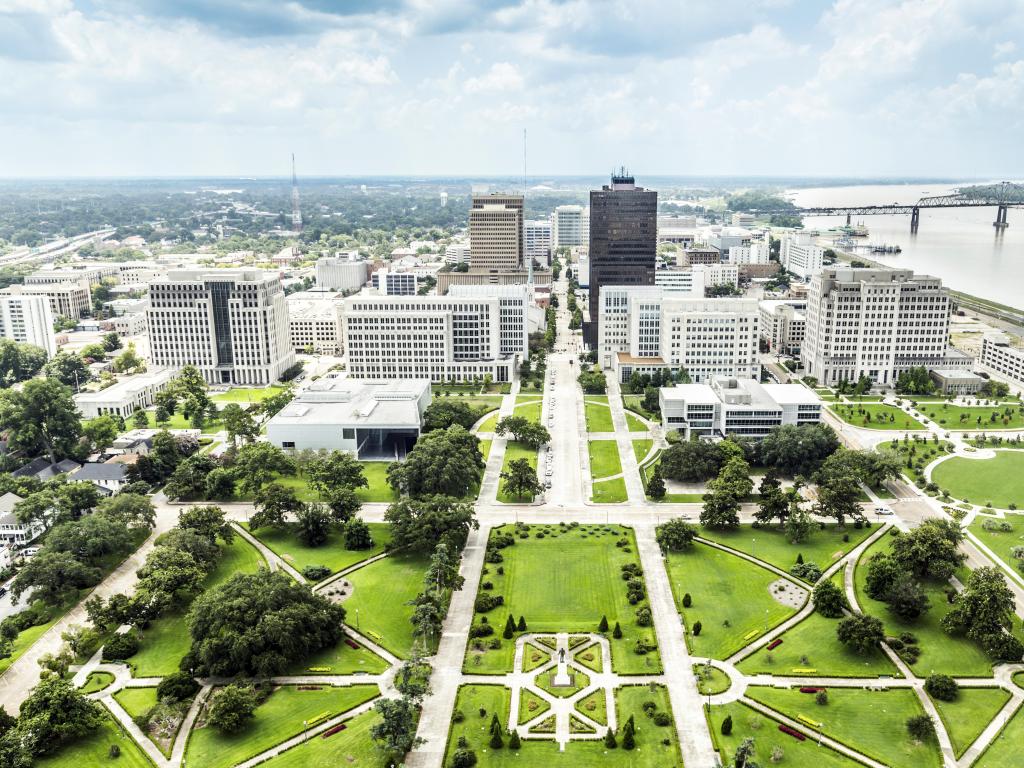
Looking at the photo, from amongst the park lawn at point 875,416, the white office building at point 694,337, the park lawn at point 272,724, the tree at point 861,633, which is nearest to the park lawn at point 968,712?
the tree at point 861,633

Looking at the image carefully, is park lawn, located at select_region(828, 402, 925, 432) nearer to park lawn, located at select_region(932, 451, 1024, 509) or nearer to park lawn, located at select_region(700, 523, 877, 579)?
park lawn, located at select_region(932, 451, 1024, 509)

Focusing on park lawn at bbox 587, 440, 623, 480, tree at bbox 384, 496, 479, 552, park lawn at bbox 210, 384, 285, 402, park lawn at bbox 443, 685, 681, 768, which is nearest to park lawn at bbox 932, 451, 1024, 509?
park lawn at bbox 587, 440, 623, 480

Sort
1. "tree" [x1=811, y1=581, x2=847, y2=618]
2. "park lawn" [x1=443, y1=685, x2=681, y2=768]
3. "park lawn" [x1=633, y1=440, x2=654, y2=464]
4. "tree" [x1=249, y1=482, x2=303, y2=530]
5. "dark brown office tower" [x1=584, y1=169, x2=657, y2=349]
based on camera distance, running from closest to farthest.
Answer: "park lawn" [x1=443, y1=685, x2=681, y2=768] → "tree" [x1=811, y1=581, x2=847, y2=618] → "tree" [x1=249, y1=482, x2=303, y2=530] → "park lawn" [x1=633, y1=440, x2=654, y2=464] → "dark brown office tower" [x1=584, y1=169, x2=657, y2=349]

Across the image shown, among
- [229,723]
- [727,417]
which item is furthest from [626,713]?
[727,417]

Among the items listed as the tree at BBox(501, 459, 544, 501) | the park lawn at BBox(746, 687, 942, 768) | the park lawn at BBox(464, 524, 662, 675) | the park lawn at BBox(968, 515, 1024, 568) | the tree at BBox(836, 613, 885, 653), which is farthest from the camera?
the tree at BBox(501, 459, 544, 501)

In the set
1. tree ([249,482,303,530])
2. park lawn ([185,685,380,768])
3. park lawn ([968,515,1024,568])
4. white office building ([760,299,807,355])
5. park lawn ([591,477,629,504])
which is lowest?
park lawn ([185,685,380,768])
